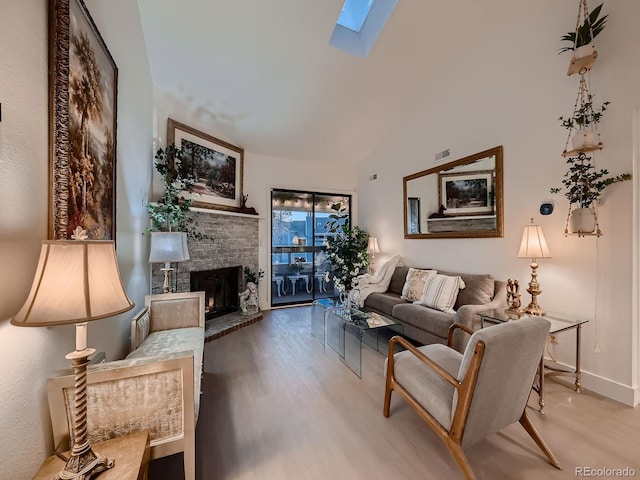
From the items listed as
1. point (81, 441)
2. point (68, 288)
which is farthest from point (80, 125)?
point (81, 441)

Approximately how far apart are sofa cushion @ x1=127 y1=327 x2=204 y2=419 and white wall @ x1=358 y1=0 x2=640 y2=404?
132 inches

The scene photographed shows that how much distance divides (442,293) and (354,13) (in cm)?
379

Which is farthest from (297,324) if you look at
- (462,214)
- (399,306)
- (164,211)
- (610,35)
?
(610,35)

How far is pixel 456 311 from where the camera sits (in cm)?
297

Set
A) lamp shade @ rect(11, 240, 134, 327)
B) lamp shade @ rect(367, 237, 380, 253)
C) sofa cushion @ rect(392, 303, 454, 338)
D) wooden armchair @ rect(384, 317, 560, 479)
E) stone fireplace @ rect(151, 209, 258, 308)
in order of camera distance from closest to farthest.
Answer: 1. lamp shade @ rect(11, 240, 134, 327)
2. wooden armchair @ rect(384, 317, 560, 479)
3. sofa cushion @ rect(392, 303, 454, 338)
4. stone fireplace @ rect(151, 209, 258, 308)
5. lamp shade @ rect(367, 237, 380, 253)

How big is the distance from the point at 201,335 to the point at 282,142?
3546mm

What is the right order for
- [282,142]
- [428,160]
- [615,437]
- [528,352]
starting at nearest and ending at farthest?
[528,352], [615,437], [428,160], [282,142]

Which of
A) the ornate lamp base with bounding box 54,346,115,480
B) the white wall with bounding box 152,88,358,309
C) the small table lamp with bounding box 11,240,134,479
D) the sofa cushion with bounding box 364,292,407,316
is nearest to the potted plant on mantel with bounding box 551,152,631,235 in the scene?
the sofa cushion with bounding box 364,292,407,316

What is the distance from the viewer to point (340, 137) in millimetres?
4770

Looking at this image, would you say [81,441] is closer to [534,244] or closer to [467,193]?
[534,244]

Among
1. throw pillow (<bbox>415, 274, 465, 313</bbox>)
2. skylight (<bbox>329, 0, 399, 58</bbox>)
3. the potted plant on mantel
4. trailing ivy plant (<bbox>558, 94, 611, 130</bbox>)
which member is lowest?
throw pillow (<bbox>415, 274, 465, 313</bbox>)

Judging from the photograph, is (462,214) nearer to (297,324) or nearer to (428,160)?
(428,160)

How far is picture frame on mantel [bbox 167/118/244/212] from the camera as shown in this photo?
3.62 metres

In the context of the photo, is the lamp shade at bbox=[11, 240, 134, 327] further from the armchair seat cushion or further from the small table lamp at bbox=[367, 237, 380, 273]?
the small table lamp at bbox=[367, 237, 380, 273]
